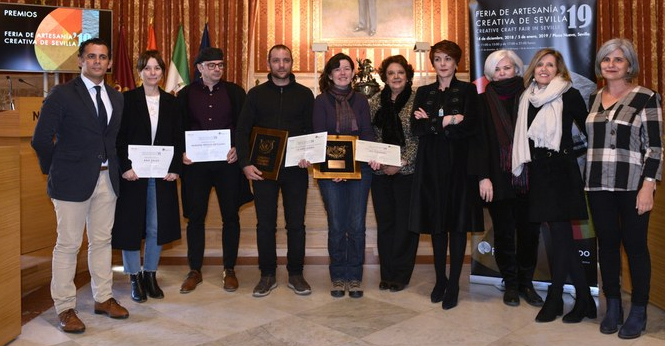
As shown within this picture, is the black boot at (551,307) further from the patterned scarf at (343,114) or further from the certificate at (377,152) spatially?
the patterned scarf at (343,114)

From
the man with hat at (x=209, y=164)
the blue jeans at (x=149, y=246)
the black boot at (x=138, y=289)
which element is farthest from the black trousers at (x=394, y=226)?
the black boot at (x=138, y=289)

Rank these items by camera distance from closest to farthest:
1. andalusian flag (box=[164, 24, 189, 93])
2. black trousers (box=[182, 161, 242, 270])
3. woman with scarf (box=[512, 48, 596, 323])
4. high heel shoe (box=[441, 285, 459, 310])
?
woman with scarf (box=[512, 48, 596, 323]) → high heel shoe (box=[441, 285, 459, 310]) → black trousers (box=[182, 161, 242, 270]) → andalusian flag (box=[164, 24, 189, 93])

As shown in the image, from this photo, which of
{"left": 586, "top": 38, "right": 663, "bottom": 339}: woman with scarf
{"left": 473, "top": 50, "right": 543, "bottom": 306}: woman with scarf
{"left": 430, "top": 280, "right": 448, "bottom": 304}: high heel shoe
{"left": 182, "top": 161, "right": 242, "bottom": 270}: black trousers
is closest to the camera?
{"left": 586, "top": 38, "right": 663, "bottom": 339}: woman with scarf

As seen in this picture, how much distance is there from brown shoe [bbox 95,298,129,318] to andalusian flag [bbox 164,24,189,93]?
4054 mm

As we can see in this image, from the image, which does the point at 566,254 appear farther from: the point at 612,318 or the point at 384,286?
the point at 384,286

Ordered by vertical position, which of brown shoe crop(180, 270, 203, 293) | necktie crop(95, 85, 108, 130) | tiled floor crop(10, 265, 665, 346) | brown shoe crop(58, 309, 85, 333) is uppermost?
necktie crop(95, 85, 108, 130)

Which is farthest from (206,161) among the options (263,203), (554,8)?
(554,8)

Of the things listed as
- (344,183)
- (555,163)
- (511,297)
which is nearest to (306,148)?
(344,183)

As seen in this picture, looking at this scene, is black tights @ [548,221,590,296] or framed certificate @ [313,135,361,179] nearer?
black tights @ [548,221,590,296]

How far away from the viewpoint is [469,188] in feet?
10.6

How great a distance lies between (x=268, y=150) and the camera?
11.3ft

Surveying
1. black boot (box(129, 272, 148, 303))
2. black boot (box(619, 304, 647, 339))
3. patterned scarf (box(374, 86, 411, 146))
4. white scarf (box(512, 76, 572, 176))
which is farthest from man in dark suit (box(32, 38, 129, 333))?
black boot (box(619, 304, 647, 339))

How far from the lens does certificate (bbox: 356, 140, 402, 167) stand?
3346 mm

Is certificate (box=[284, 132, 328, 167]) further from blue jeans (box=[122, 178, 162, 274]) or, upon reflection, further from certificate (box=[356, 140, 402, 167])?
blue jeans (box=[122, 178, 162, 274])
